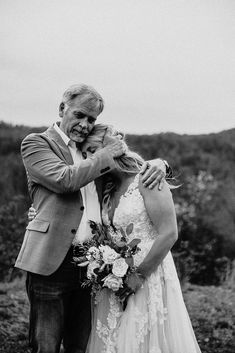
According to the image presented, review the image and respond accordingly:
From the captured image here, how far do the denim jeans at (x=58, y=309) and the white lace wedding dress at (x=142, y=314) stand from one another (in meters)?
0.13

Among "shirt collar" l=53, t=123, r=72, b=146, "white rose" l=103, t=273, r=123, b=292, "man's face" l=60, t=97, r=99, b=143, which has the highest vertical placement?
"man's face" l=60, t=97, r=99, b=143

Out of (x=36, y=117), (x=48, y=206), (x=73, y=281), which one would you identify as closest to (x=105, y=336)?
(x=73, y=281)

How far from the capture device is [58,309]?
405 centimetres

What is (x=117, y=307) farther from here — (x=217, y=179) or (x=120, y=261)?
(x=217, y=179)

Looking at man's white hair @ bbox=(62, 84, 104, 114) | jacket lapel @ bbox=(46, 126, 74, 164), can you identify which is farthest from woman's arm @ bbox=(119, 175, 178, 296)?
man's white hair @ bbox=(62, 84, 104, 114)

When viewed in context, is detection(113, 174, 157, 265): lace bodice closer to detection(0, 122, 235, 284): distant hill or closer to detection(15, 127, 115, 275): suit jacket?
detection(15, 127, 115, 275): suit jacket

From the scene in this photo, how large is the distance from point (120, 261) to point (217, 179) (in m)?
8.64

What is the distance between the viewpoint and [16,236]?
9375 millimetres

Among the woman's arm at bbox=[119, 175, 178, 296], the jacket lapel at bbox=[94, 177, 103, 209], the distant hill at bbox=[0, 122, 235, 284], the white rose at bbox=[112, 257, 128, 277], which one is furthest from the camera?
the distant hill at bbox=[0, 122, 235, 284]

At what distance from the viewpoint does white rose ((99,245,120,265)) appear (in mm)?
3953

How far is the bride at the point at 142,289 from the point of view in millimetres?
4164

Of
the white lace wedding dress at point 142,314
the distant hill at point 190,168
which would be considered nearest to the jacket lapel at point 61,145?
the white lace wedding dress at point 142,314

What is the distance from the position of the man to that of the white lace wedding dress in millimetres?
137

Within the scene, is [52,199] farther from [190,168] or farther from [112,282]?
[190,168]
